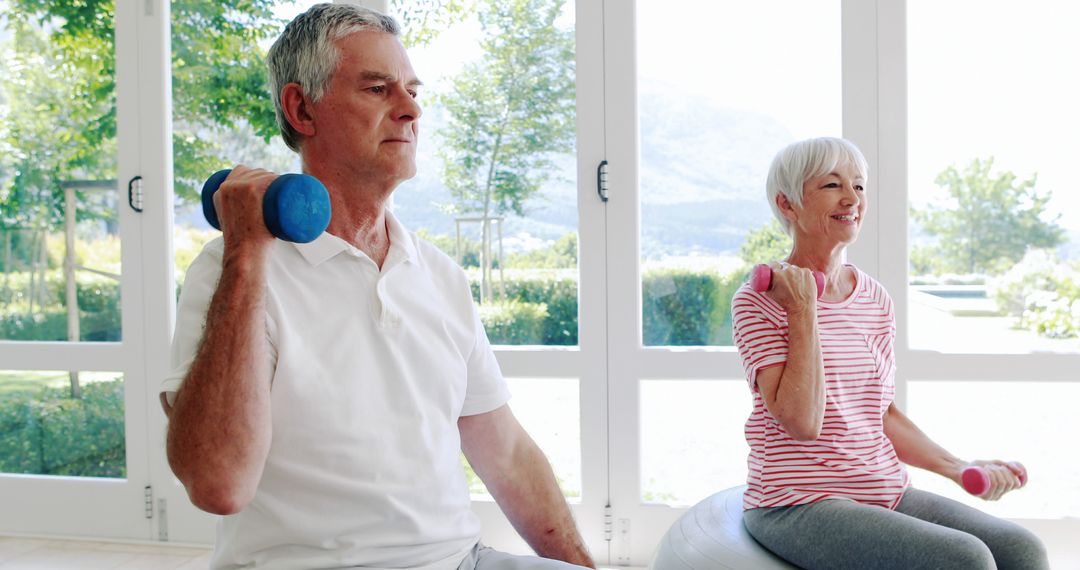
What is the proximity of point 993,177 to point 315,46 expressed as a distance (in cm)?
205

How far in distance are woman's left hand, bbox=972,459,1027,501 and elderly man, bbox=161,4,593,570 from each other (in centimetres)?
→ 76

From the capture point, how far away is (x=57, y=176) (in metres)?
3.19

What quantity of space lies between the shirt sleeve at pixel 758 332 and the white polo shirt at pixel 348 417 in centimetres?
60

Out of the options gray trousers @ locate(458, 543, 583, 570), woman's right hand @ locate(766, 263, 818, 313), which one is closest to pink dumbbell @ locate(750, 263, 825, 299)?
woman's right hand @ locate(766, 263, 818, 313)

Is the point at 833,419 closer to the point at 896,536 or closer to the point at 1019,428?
the point at 896,536

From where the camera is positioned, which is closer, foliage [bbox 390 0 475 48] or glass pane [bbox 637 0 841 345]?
glass pane [bbox 637 0 841 345]

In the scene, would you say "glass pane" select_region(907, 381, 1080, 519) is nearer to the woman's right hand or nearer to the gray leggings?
the gray leggings

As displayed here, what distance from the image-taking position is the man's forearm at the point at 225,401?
112 cm

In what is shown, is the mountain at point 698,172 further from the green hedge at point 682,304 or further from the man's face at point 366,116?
the man's face at point 366,116

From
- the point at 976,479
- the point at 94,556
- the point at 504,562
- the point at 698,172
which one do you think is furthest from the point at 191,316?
the point at 94,556

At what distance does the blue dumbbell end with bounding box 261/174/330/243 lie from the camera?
3.60ft

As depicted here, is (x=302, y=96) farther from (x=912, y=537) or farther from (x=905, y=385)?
(x=905, y=385)

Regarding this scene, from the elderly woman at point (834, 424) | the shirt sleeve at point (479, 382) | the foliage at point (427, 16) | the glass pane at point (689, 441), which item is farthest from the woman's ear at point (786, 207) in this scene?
the foliage at point (427, 16)

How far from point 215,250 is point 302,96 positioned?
0.97 ft
